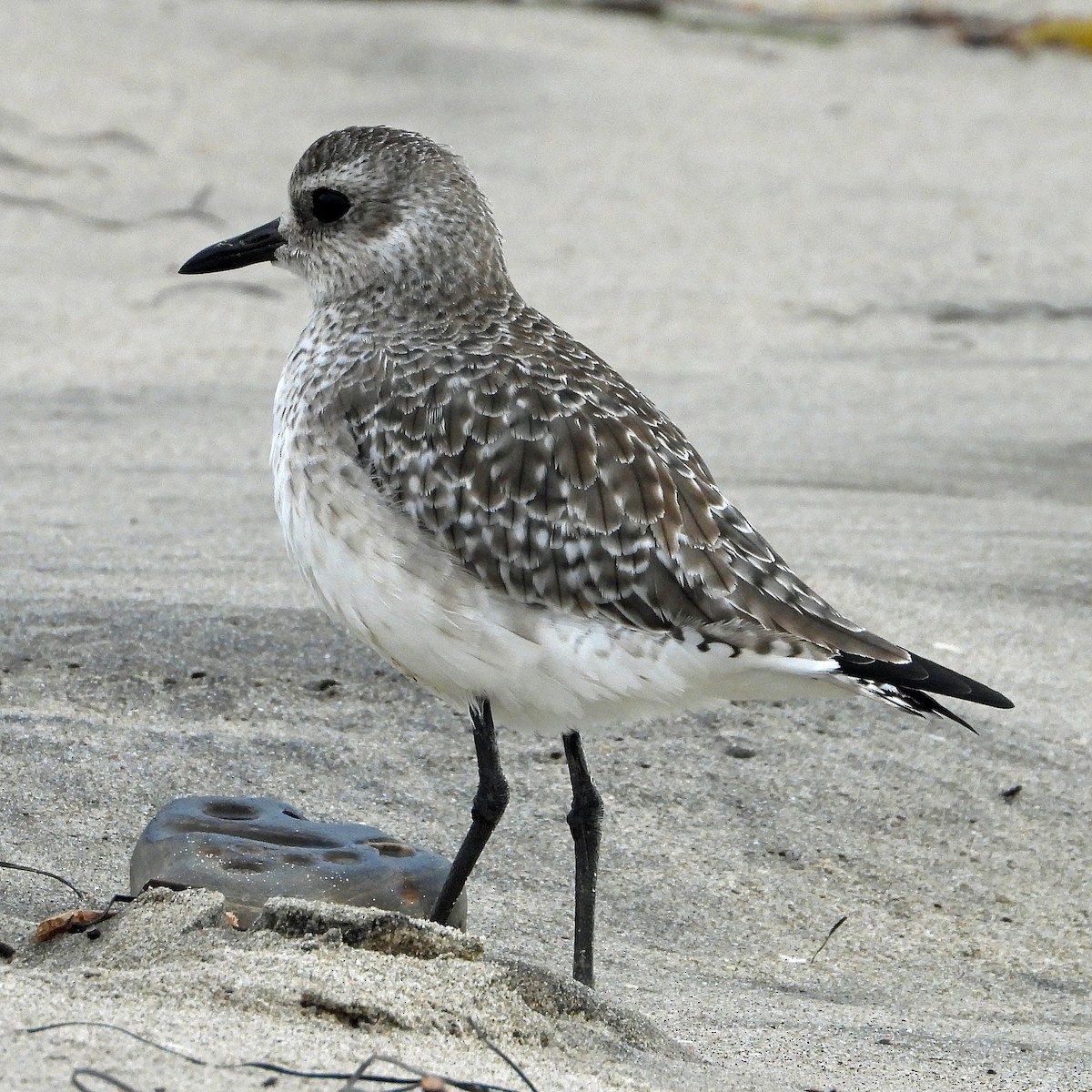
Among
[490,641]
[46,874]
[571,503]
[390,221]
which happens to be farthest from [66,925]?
[390,221]

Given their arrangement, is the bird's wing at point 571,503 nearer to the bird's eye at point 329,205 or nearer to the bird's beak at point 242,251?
the bird's eye at point 329,205

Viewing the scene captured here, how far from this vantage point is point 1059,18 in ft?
50.7

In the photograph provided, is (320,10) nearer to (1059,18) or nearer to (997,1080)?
(1059,18)

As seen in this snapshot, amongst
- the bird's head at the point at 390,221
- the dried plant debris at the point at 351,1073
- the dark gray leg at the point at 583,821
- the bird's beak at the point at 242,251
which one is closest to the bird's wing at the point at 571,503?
the bird's head at the point at 390,221

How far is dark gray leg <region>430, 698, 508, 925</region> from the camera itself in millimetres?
4090

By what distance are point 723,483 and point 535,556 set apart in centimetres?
348

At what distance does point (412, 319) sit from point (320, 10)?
33.4 ft

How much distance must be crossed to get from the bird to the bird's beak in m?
0.56

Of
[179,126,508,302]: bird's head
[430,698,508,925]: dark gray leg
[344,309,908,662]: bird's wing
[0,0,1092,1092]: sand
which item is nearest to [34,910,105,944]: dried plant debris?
[0,0,1092,1092]: sand

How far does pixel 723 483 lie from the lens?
24.0 ft

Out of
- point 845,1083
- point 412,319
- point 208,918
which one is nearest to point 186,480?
point 412,319

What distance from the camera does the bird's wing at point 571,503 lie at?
390 centimetres

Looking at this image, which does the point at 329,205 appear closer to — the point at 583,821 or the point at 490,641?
the point at 490,641

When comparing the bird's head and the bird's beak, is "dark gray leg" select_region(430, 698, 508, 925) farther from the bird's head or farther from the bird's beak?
the bird's beak
